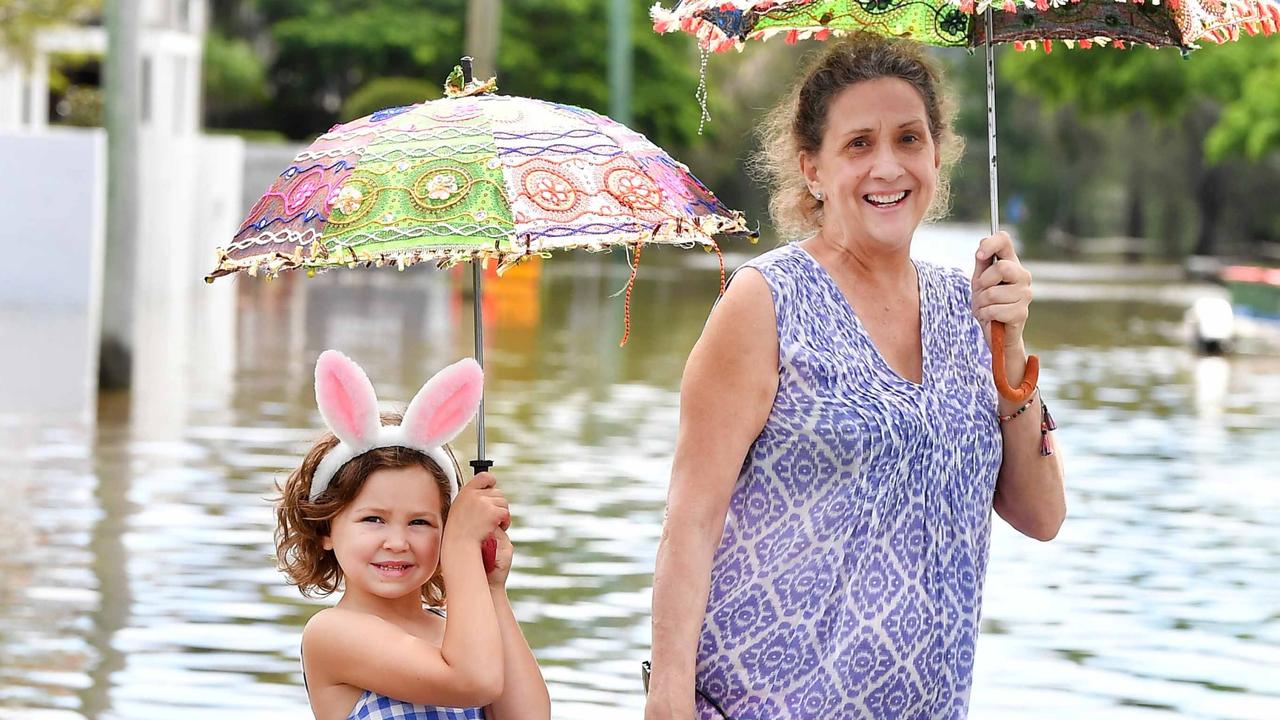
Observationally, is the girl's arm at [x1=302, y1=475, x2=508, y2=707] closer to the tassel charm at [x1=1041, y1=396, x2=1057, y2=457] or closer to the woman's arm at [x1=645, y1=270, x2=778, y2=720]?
the woman's arm at [x1=645, y1=270, x2=778, y2=720]

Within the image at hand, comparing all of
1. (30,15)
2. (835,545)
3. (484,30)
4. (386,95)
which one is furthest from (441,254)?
(386,95)

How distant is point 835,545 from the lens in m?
3.48

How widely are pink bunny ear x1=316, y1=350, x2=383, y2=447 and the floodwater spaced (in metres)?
3.25

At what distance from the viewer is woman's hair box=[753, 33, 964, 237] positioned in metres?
3.67

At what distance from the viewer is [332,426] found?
149 inches

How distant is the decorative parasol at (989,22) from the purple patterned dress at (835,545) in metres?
0.52

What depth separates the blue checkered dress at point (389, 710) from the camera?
3746 millimetres

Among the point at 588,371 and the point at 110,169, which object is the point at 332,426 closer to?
the point at 110,169

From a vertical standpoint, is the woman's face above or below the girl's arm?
above

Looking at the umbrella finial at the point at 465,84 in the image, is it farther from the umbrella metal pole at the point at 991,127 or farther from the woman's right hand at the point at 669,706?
the woman's right hand at the point at 669,706

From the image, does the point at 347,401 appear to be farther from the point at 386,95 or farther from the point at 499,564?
the point at 386,95

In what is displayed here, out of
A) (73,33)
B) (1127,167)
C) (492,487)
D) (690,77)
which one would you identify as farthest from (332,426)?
(1127,167)

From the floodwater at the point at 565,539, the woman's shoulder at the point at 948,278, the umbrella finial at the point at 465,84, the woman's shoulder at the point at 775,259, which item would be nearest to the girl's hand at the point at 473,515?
the woman's shoulder at the point at 775,259

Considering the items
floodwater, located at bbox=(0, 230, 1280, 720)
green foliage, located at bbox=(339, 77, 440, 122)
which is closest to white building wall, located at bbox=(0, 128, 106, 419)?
floodwater, located at bbox=(0, 230, 1280, 720)
